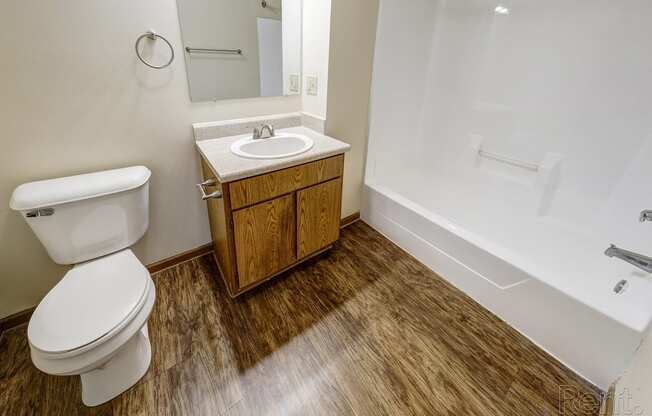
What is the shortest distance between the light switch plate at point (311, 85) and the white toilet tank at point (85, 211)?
108cm

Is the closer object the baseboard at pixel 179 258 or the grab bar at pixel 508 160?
the baseboard at pixel 179 258

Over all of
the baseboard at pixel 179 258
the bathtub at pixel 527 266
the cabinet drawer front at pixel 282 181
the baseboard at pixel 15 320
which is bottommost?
the baseboard at pixel 15 320

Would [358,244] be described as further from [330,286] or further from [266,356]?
[266,356]

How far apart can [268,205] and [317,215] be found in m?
0.36

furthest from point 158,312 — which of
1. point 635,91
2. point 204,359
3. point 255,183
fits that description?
point 635,91

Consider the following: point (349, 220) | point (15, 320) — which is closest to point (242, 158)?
point (349, 220)

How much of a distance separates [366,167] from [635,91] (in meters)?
1.53

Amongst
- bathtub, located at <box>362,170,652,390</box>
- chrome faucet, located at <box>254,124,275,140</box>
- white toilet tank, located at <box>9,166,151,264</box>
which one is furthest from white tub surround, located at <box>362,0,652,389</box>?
white toilet tank, located at <box>9,166,151,264</box>

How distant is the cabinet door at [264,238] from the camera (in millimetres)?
1343

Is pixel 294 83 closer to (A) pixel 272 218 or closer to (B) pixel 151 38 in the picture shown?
(B) pixel 151 38

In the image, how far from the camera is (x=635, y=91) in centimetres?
143

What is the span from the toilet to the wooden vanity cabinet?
39 cm

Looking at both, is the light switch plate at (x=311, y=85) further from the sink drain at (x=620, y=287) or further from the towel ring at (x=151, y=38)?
the sink drain at (x=620, y=287)

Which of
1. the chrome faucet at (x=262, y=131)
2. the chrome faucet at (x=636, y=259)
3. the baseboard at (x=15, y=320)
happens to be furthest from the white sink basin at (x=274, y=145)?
the chrome faucet at (x=636, y=259)
